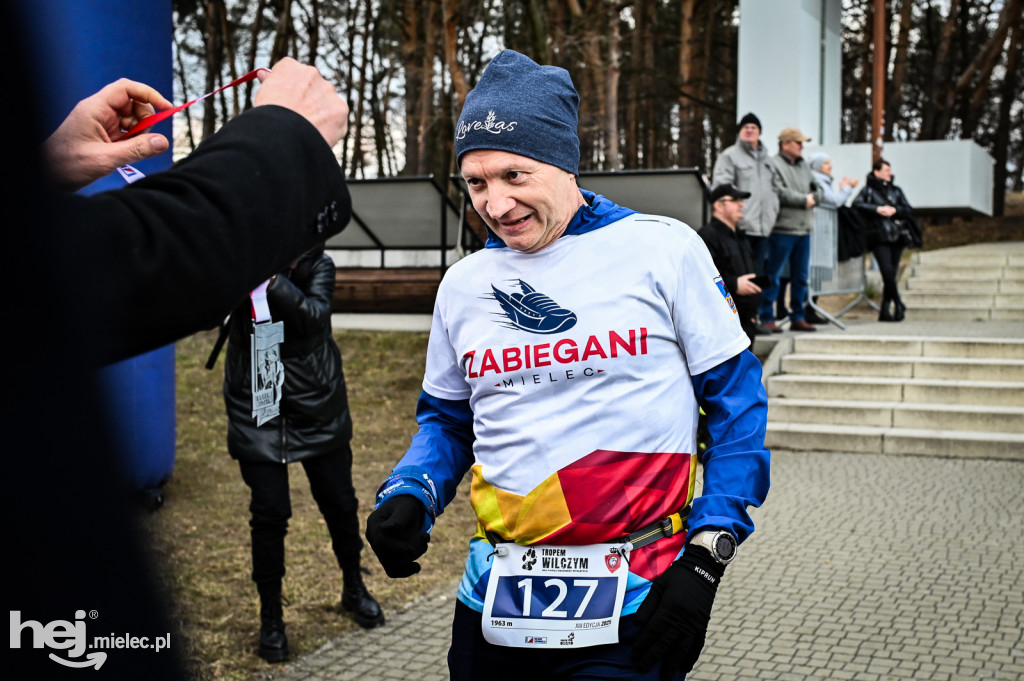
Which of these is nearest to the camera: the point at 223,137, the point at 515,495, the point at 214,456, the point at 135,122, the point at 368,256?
the point at 223,137

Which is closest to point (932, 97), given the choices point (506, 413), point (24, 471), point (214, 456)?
point (214, 456)

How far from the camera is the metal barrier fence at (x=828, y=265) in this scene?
39.5ft

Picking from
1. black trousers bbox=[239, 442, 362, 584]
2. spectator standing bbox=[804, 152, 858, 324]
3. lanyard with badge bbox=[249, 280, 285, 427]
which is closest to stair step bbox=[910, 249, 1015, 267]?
spectator standing bbox=[804, 152, 858, 324]

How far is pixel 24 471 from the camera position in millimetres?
851

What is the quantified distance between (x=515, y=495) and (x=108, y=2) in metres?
5.49

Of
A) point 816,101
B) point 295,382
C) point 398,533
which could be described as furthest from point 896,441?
point 816,101

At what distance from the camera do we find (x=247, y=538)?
6805 millimetres

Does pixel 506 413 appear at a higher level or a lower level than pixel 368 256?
higher

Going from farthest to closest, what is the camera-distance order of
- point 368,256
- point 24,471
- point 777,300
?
point 368,256 → point 777,300 → point 24,471

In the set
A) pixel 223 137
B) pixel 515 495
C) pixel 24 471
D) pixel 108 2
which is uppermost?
pixel 108 2

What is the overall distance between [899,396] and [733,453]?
7934 mm

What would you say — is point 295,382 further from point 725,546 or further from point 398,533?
point 725,546

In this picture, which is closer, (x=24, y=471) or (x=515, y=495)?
(x=24, y=471)

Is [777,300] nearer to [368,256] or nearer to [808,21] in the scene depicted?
[368,256]
